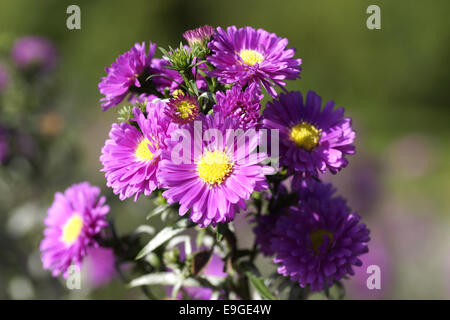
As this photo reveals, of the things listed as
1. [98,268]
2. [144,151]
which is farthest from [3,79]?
[144,151]

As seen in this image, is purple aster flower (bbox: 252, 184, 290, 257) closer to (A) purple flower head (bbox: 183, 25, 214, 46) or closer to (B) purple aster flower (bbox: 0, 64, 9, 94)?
(A) purple flower head (bbox: 183, 25, 214, 46)

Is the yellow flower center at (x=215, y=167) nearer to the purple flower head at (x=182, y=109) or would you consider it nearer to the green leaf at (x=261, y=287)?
the purple flower head at (x=182, y=109)

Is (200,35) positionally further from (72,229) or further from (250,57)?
(72,229)

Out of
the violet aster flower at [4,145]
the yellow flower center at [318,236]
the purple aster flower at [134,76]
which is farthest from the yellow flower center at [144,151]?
the violet aster flower at [4,145]

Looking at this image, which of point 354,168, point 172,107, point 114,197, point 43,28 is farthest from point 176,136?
point 43,28

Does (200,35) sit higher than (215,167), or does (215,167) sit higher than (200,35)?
(200,35)

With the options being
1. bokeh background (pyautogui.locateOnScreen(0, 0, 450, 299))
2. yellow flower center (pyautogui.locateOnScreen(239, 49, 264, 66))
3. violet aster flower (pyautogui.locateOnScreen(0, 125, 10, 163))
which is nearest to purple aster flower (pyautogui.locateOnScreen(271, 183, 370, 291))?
yellow flower center (pyautogui.locateOnScreen(239, 49, 264, 66))
